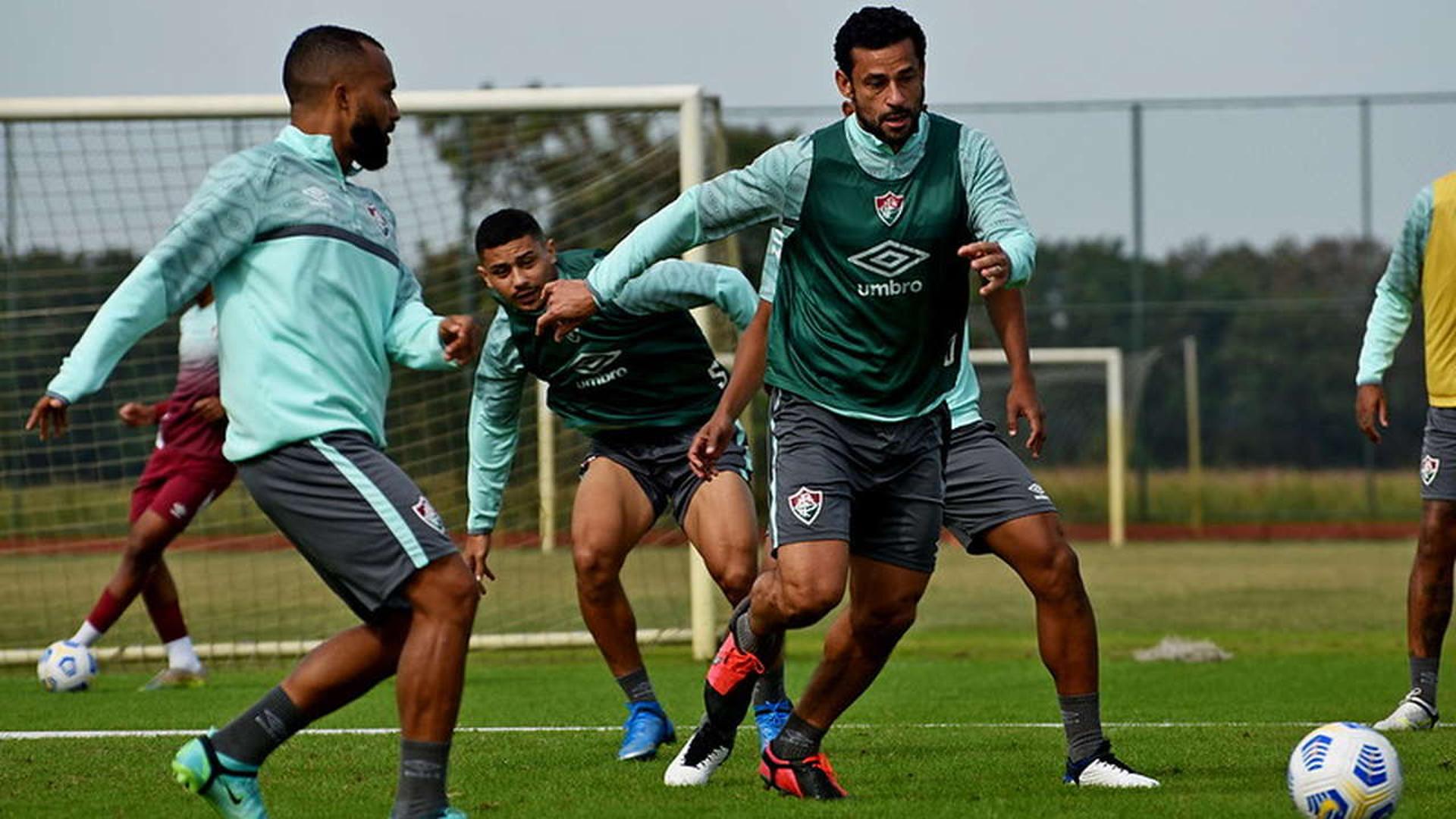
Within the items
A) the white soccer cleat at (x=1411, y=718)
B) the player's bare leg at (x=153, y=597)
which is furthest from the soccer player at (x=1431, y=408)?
the player's bare leg at (x=153, y=597)

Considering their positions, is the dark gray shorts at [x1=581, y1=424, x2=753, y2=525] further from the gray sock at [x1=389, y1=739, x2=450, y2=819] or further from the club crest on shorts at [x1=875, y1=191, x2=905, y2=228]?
the gray sock at [x1=389, y1=739, x2=450, y2=819]

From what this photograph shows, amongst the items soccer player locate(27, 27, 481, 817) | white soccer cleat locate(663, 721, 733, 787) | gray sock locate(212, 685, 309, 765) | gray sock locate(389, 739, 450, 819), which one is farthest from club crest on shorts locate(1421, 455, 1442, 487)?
gray sock locate(212, 685, 309, 765)

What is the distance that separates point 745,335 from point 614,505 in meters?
1.65

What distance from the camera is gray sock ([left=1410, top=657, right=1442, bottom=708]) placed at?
8266 millimetres

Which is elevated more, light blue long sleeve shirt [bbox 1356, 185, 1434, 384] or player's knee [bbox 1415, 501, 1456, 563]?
light blue long sleeve shirt [bbox 1356, 185, 1434, 384]

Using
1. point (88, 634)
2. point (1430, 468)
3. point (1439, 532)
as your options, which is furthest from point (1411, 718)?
point (88, 634)

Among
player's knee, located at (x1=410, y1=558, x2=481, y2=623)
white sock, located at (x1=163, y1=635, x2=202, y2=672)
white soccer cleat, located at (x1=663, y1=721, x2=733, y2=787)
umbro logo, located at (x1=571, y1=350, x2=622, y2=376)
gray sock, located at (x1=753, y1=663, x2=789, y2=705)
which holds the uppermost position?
umbro logo, located at (x1=571, y1=350, x2=622, y2=376)

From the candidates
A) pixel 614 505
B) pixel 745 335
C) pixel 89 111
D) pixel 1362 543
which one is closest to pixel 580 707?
pixel 614 505

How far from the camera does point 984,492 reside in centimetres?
674

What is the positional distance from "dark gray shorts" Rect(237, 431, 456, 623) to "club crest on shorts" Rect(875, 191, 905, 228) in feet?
5.49

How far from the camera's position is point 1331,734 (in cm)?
575

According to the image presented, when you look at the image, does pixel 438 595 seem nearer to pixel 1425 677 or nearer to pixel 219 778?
pixel 219 778

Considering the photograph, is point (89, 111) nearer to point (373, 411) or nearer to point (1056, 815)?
point (373, 411)

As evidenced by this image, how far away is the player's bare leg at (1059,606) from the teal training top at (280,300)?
84.4 inches
